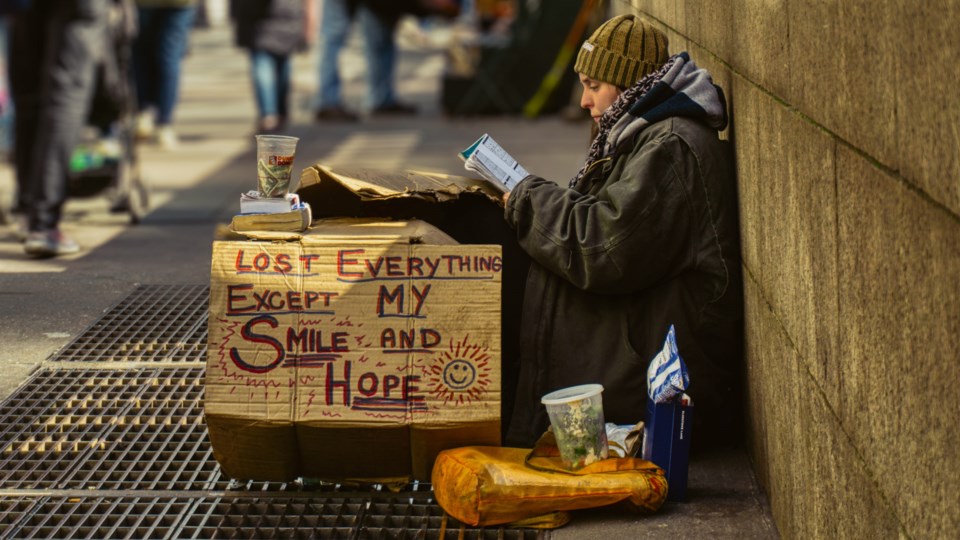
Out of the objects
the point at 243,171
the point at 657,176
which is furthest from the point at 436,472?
the point at 243,171

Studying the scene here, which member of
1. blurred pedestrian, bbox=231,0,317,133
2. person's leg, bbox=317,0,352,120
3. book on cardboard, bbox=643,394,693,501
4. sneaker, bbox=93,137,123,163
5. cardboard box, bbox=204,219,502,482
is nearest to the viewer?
book on cardboard, bbox=643,394,693,501

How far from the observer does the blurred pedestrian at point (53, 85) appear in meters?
6.38

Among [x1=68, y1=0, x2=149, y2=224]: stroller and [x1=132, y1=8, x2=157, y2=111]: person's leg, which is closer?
[x1=68, y1=0, x2=149, y2=224]: stroller

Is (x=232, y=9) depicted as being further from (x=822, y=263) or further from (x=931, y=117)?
(x=931, y=117)

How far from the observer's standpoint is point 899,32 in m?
2.10

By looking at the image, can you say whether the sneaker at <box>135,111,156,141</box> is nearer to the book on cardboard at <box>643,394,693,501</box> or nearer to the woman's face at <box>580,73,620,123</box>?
the woman's face at <box>580,73,620,123</box>

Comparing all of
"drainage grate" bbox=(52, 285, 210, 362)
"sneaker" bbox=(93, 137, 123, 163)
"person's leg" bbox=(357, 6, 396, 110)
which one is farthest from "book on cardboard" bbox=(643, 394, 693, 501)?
"person's leg" bbox=(357, 6, 396, 110)

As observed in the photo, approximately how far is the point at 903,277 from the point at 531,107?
936 centimetres

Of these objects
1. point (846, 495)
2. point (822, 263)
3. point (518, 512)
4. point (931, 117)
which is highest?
point (931, 117)

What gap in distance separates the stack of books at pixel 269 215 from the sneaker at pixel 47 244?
2.79m

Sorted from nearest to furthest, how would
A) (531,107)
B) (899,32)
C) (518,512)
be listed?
(899,32) → (518,512) → (531,107)

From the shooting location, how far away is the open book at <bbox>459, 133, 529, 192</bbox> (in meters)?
4.04

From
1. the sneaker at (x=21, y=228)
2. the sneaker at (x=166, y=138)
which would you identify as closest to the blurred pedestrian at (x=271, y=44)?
the sneaker at (x=166, y=138)

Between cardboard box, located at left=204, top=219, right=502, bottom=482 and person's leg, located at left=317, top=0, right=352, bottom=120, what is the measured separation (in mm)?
7872
